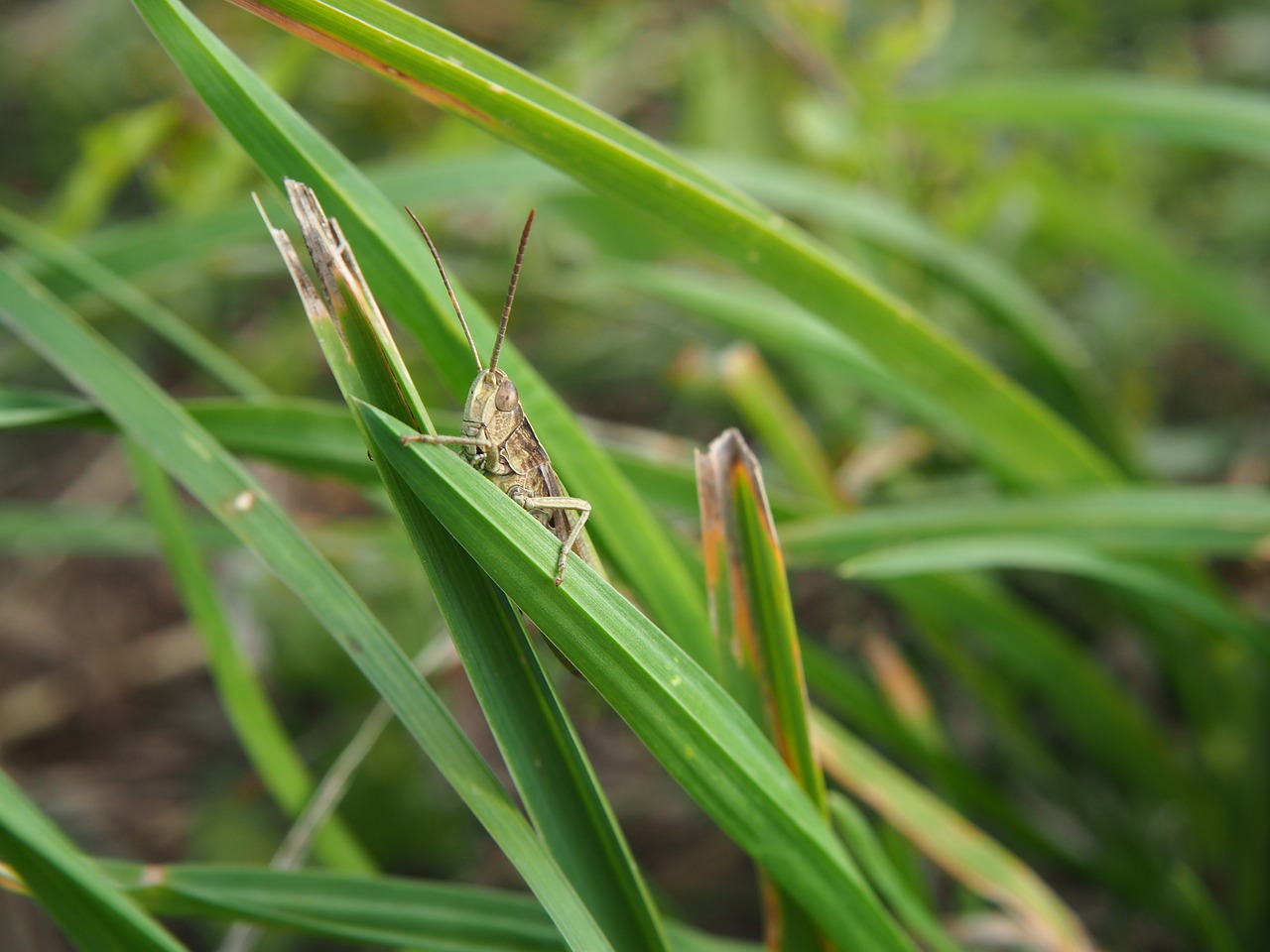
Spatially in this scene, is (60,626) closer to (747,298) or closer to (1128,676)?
(747,298)

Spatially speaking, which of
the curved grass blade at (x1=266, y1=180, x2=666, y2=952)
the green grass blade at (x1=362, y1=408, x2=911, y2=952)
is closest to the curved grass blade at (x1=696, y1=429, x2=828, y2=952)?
the green grass blade at (x1=362, y1=408, x2=911, y2=952)

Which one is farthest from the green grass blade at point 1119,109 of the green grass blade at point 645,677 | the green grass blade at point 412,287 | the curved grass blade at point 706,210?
the green grass blade at point 645,677

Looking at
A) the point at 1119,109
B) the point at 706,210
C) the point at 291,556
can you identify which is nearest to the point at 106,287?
the point at 291,556

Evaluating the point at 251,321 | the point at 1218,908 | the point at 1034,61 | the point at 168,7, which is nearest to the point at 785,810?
the point at 168,7

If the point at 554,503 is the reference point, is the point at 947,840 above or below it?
below

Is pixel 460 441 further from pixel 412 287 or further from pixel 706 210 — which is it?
pixel 706 210

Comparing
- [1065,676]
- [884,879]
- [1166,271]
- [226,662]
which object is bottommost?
[1065,676]
